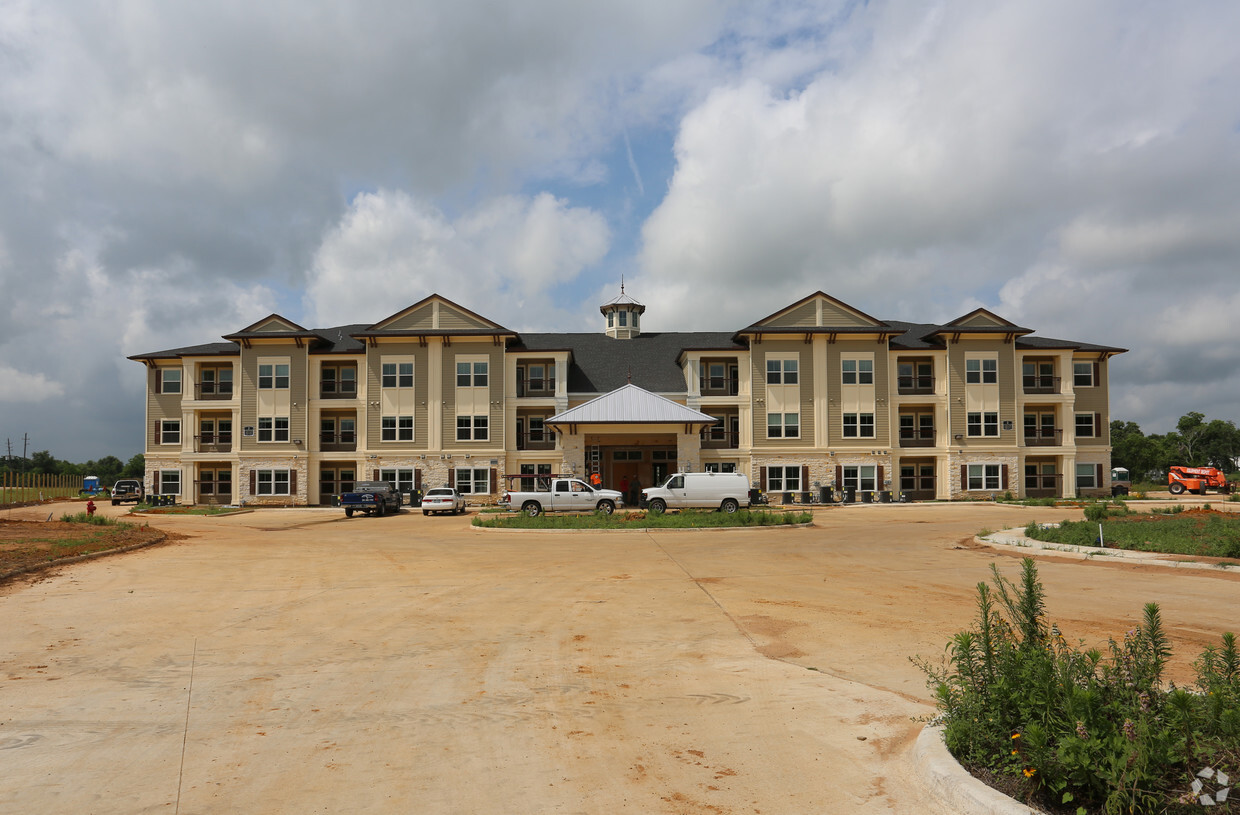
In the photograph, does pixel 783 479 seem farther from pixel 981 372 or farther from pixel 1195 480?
pixel 1195 480

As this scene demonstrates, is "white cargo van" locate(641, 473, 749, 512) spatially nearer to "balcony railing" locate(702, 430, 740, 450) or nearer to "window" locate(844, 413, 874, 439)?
"balcony railing" locate(702, 430, 740, 450)

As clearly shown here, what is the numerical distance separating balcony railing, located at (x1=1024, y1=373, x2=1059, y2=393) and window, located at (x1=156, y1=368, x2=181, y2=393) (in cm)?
5876

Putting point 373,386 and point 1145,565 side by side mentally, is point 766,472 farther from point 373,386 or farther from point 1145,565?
point 1145,565

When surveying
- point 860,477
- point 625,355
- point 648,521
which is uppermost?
point 625,355

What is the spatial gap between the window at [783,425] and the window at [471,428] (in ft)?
60.1

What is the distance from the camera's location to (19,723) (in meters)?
6.55

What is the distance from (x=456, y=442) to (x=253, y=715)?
1669 inches

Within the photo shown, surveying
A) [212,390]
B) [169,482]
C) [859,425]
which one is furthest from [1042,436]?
[169,482]

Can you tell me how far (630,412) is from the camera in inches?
1735

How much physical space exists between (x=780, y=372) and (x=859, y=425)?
6162mm

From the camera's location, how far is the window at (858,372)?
49031 millimetres

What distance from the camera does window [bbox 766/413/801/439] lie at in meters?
48.6

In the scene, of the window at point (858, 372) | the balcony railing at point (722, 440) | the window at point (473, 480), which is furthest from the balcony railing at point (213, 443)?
the window at point (858, 372)

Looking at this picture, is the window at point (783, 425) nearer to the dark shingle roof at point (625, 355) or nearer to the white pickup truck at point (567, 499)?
the dark shingle roof at point (625, 355)
